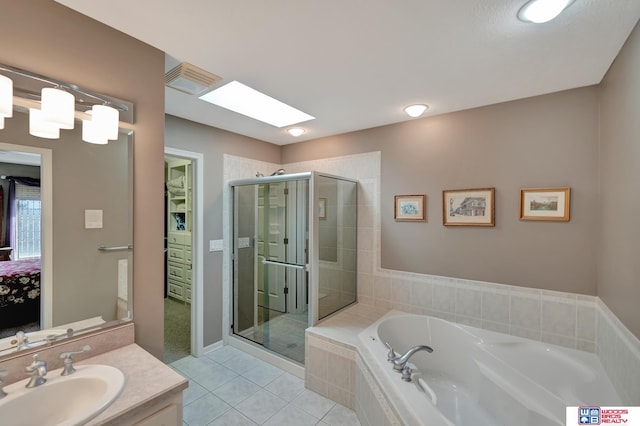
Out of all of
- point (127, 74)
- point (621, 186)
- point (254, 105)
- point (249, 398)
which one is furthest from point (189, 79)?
point (621, 186)

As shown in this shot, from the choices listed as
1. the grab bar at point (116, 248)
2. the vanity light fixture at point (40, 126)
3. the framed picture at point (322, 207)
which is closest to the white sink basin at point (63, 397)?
the grab bar at point (116, 248)

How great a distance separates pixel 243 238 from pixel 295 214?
2.58ft

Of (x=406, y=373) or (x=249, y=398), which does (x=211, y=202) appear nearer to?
(x=249, y=398)

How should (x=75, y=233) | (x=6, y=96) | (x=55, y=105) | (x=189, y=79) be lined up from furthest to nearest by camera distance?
(x=189, y=79) < (x=75, y=233) < (x=55, y=105) < (x=6, y=96)

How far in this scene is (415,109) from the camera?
238 centimetres

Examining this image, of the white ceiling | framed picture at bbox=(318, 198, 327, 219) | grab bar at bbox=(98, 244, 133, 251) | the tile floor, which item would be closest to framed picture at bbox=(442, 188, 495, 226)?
the white ceiling

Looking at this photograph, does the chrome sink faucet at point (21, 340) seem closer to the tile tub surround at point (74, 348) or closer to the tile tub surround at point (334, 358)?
the tile tub surround at point (74, 348)

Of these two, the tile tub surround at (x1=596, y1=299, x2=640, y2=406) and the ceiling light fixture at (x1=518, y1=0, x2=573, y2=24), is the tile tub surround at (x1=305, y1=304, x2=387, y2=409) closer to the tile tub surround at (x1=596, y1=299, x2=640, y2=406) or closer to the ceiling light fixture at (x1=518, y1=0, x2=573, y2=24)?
the tile tub surround at (x1=596, y1=299, x2=640, y2=406)

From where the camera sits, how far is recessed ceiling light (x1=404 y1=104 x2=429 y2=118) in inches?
92.5

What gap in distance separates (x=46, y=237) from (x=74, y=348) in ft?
1.82

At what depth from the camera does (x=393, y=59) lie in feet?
5.42

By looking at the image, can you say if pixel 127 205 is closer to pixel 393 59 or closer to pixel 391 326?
pixel 393 59

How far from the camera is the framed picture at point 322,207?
264cm

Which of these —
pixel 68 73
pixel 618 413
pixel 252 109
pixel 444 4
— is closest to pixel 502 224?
pixel 618 413
